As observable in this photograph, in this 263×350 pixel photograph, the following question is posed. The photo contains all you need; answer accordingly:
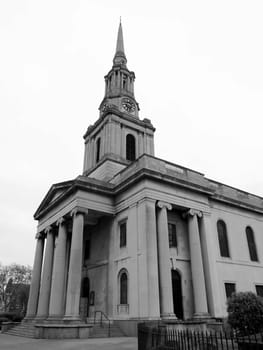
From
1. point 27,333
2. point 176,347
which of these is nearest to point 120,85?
point 27,333

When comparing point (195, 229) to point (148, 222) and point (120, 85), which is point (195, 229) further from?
point (120, 85)

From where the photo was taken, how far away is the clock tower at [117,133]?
95.3ft

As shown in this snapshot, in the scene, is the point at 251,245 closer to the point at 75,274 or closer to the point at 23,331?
the point at 75,274

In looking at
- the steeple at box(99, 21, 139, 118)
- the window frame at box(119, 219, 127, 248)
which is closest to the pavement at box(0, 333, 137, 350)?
the window frame at box(119, 219, 127, 248)

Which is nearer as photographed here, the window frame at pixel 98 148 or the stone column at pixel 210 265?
the stone column at pixel 210 265

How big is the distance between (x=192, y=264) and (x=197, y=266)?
0.40 m

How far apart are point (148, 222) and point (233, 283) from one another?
9.45 metres

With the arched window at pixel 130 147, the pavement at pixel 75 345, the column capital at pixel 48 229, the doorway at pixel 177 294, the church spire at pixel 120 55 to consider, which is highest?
the church spire at pixel 120 55

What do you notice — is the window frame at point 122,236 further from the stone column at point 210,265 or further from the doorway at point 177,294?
the stone column at point 210,265

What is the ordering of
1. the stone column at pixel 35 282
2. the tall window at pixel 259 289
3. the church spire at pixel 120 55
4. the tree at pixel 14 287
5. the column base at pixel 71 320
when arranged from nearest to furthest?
the column base at pixel 71 320 < the stone column at pixel 35 282 < the tall window at pixel 259 289 < the church spire at pixel 120 55 < the tree at pixel 14 287

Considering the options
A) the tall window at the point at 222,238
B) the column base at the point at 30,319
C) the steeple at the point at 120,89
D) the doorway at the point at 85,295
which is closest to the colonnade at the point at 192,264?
the tall window at the point at 222,238

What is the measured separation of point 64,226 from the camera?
2228 cm

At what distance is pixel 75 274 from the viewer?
18406 millimetres

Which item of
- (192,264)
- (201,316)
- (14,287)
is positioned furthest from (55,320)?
(14,287)
